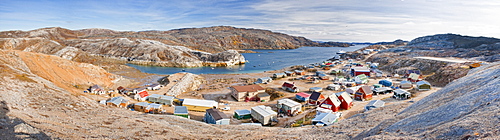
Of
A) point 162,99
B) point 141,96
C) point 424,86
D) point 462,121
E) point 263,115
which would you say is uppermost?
point 462,121

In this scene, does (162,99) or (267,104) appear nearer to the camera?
(162,99)

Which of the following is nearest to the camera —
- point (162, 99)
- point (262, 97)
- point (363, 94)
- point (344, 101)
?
point (344, 101)

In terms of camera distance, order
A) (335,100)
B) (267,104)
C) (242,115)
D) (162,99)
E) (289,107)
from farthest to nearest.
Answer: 1. (267,104)
2. (162,99)
3. (335,100)
4. (289,107)
5. (242,115)

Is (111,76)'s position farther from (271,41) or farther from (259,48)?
(271,41)

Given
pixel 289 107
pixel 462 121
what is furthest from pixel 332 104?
pixel 462 121

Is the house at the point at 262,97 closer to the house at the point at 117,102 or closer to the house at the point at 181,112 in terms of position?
the house at the point at 181,112

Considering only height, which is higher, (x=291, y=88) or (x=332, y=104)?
(x=291, y=88)

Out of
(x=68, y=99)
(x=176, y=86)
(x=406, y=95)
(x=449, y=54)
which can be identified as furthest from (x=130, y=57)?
(x=449, y=54)

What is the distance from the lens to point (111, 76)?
132 feet

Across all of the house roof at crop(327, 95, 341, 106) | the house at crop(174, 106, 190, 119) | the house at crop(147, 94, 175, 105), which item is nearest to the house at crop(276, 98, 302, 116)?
the house roof at crop(327, 95, 341, 106)

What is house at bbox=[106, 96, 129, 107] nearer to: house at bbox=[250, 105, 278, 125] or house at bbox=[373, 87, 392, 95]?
house at bbox=[250, 105, 278, 125]

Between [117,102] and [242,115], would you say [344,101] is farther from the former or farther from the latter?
[117,102]

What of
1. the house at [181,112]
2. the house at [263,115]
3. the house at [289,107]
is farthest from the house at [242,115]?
the house at [181,112]

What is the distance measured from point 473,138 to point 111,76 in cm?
4536
